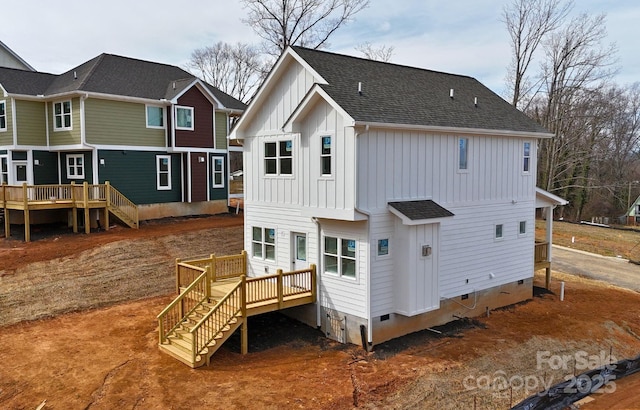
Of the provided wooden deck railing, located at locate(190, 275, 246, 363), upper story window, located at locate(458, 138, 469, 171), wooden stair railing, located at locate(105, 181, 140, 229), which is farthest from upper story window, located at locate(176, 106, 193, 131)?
upper story window, located at locate(458, 138, 469, 171)

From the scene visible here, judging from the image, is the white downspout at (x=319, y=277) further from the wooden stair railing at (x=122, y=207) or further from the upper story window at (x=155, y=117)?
the upper story window at (x=155, y=117)

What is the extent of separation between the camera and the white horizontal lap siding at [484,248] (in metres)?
15.5

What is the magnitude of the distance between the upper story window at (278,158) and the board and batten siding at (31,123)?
1640 cm

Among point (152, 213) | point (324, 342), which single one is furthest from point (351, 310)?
point (152, 213)

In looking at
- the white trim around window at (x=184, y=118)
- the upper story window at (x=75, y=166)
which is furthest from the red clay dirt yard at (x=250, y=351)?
the white trim around window at (x=184, y=118)

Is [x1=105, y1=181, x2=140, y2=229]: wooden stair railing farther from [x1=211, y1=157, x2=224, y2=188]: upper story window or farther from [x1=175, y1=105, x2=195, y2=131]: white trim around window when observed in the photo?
[x1=211, y1=157, x2=224, y2=188]: upper story window

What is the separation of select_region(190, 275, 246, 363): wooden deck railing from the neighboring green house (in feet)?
48.7

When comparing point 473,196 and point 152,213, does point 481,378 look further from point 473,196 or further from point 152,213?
point 152,213

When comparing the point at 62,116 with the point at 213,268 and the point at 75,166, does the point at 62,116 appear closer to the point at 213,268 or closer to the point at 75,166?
the point at 75,166

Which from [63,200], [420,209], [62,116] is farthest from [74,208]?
[420,209]

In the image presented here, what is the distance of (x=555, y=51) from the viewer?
40000mm

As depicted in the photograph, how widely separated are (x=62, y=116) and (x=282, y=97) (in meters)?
15.6

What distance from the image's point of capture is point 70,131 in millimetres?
24625

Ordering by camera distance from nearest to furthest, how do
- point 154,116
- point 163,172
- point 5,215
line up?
point 5,215, point 154,116, point 163,172
